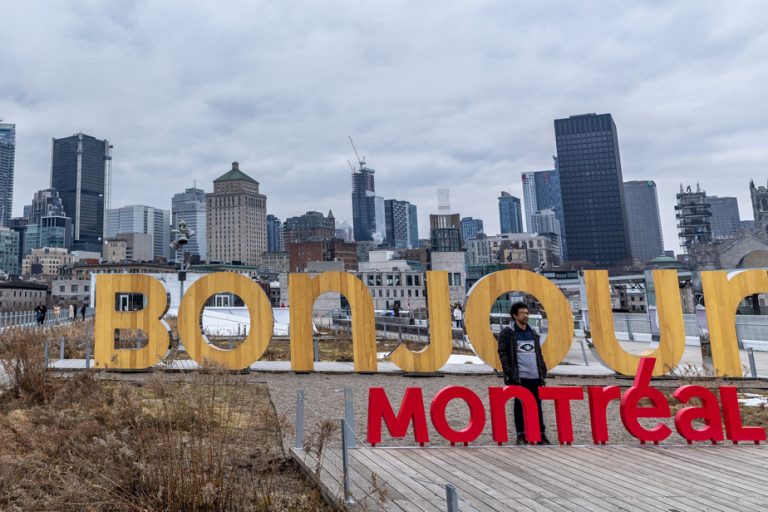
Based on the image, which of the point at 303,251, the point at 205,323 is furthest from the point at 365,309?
the point at 303,251

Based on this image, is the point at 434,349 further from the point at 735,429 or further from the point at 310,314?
the point at 735,429

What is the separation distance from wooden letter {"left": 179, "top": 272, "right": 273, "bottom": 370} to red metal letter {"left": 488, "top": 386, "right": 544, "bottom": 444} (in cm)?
1064

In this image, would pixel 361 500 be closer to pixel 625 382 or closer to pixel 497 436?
pixel 497 436

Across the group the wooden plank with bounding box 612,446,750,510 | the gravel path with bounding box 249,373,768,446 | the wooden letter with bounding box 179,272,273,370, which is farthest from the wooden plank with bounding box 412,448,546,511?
the wooden letter with bounding box 179,272,273,370

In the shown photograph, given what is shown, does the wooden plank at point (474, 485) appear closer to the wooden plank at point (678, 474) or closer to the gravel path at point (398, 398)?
the gravel path at point (398, 398)

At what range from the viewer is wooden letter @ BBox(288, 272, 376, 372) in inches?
695

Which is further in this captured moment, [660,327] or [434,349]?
[434,349]

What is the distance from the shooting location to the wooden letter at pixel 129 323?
678 inches

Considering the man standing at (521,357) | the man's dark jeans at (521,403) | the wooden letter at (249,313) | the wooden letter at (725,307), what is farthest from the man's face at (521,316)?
the wooden letter at (725,307)

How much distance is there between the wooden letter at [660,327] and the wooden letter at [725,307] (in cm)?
104

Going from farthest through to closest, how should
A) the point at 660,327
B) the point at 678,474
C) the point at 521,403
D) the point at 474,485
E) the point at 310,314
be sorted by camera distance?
the point at 310,314, the point at 660,327, the point at 521,403, the point at 678,474, the point at 474,485

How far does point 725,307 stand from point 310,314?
46.4ft

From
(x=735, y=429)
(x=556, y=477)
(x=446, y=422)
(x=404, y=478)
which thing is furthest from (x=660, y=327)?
(x=404, y=478)

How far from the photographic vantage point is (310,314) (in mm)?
17797
